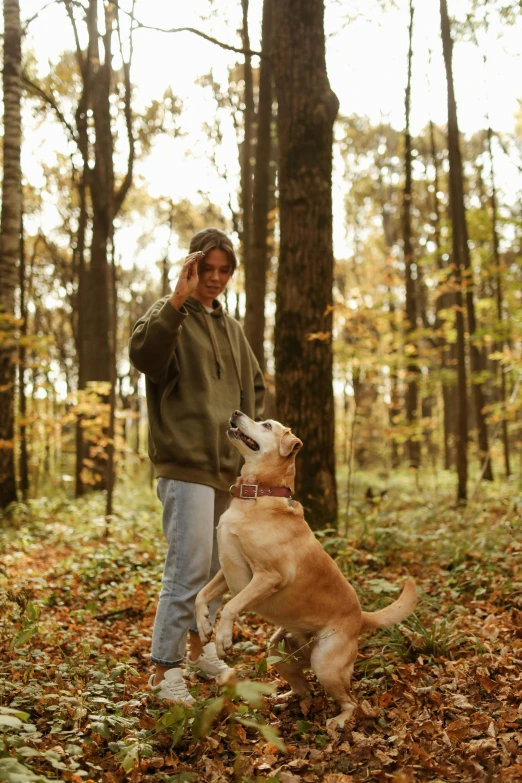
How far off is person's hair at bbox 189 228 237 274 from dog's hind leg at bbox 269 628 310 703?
2.43 metres

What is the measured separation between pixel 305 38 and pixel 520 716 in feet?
20.5

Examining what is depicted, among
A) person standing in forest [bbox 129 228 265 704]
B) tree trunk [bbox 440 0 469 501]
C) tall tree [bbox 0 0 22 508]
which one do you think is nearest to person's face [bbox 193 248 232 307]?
person standing in forest [bbox 129 228 265 704]

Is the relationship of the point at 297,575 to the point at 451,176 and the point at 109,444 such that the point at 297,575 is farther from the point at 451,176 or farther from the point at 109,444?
the point at 451,176

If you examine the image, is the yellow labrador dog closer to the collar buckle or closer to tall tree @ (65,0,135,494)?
the collar buckle

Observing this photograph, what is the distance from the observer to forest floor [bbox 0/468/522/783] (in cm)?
287

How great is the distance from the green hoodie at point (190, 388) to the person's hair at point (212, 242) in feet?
1.12

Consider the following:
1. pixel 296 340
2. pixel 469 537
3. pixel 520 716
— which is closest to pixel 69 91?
pixel 296 340

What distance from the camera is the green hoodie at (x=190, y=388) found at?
3.57 meters

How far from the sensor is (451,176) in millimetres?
11062

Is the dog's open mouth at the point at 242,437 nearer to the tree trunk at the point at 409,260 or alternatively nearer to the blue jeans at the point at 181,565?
the blue jeans at the point at 181,565

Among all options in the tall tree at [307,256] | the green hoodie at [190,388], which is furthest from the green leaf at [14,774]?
the tall tree at [307,256]

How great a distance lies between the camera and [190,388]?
151 inches

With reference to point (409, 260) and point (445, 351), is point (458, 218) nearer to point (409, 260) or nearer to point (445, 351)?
point (409, 260)

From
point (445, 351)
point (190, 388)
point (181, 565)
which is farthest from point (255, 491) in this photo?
point (445, 351)
